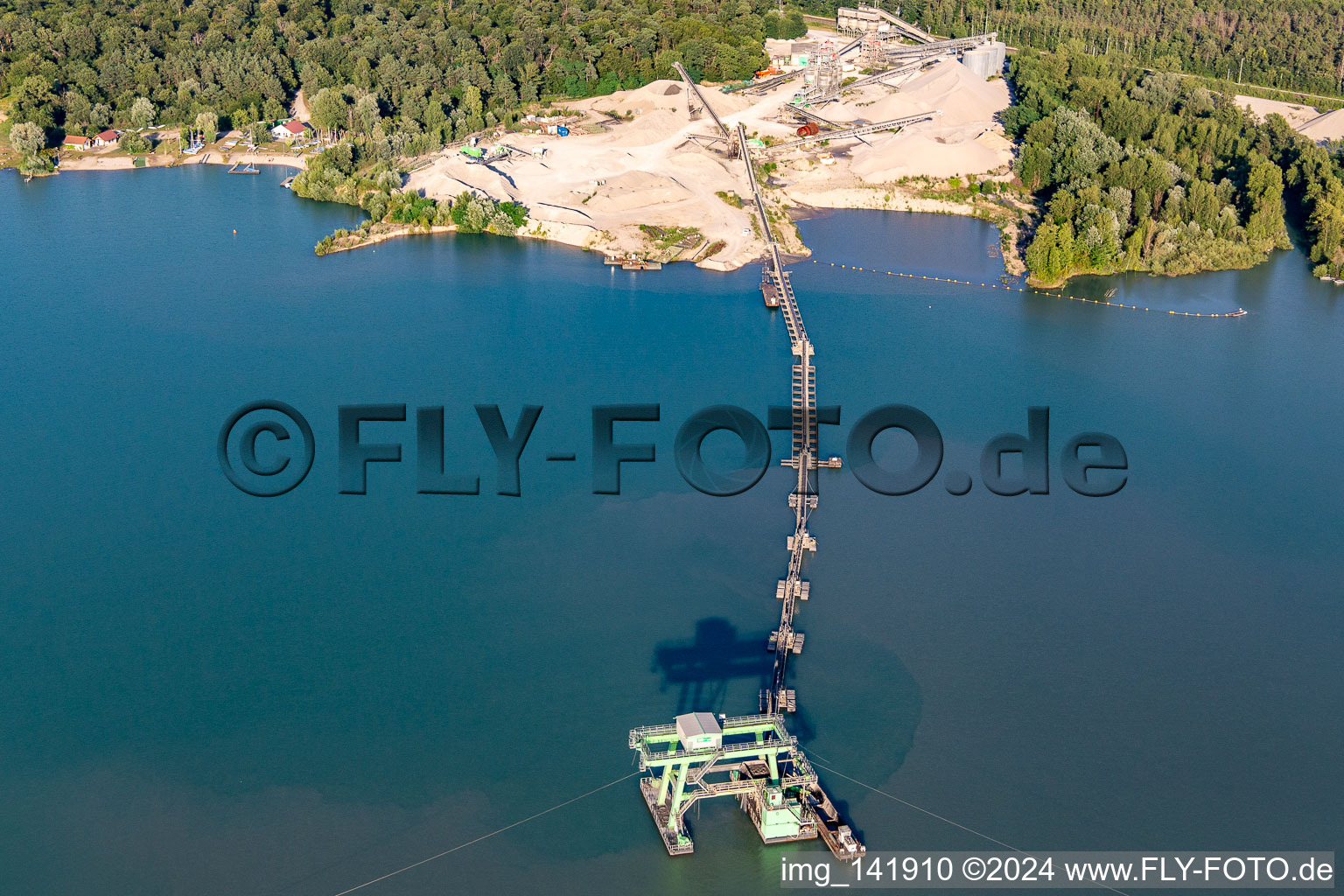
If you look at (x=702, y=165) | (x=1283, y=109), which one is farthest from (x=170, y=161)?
(x=1283, y=109)

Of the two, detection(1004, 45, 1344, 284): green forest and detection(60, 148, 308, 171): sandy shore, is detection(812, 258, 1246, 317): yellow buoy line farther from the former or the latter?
detection(60, 148, 308, 171): sandy shore

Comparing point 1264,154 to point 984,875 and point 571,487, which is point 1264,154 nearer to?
point 571,487

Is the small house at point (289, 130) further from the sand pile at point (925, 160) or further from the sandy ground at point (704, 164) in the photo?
the sand pile at point (925, 160)

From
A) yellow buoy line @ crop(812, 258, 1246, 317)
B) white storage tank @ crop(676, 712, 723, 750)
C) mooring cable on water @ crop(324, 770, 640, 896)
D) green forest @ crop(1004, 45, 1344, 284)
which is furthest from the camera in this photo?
green forest @ crop(1004, 45, 1344, 284)

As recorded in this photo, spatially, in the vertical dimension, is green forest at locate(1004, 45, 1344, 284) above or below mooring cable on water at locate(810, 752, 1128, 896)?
above

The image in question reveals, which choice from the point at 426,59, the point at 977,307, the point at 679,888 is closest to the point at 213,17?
the point at 426,59

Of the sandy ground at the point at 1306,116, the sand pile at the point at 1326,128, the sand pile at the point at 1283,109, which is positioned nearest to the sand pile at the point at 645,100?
the sandy ground at the point at 1306,116

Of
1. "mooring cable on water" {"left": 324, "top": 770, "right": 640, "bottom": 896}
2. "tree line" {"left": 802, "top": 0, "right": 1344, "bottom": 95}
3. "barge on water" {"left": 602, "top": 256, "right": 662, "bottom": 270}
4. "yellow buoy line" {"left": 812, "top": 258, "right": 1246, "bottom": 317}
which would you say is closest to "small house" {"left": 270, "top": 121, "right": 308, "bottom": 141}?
"barge on water" {"left": 602, "top": 256, "right": 662, "bottom": 270}
